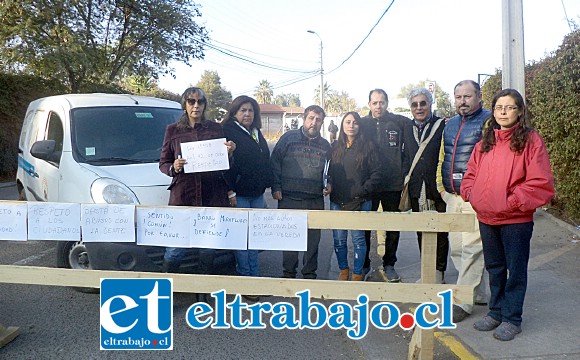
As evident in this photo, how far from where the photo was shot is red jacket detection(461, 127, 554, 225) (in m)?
3.62

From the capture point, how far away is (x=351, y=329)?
13.5 ft

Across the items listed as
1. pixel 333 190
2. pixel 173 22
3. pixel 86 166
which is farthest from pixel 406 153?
pixel 173 22

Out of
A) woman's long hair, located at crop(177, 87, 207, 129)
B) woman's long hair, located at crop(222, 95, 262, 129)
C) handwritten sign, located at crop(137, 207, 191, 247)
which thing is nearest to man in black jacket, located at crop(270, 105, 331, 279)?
woman's long hair, located at crop(222, 95, 262, 129)

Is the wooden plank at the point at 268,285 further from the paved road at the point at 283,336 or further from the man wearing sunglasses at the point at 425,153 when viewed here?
the man wearing sunglasses at the point at 425,153

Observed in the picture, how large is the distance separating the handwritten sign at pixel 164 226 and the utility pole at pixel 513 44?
3328 mm

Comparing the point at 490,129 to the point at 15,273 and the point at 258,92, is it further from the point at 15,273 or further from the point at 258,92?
the point at 258,92

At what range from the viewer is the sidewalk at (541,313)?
3795mm

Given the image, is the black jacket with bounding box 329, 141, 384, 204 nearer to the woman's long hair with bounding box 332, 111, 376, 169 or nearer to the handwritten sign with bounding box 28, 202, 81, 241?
the woman's long hair with bounding box 332, 111, 376, 169

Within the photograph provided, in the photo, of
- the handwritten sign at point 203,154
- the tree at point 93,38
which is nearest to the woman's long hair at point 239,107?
the handwritten sign at point 203,154

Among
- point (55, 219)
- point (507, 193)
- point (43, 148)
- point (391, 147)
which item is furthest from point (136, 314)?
point (391, 147)

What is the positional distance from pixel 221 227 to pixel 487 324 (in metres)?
2.29

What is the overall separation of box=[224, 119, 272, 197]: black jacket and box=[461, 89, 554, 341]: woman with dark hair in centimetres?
190

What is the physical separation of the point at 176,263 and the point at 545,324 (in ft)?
10.4

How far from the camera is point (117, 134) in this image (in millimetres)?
5730
